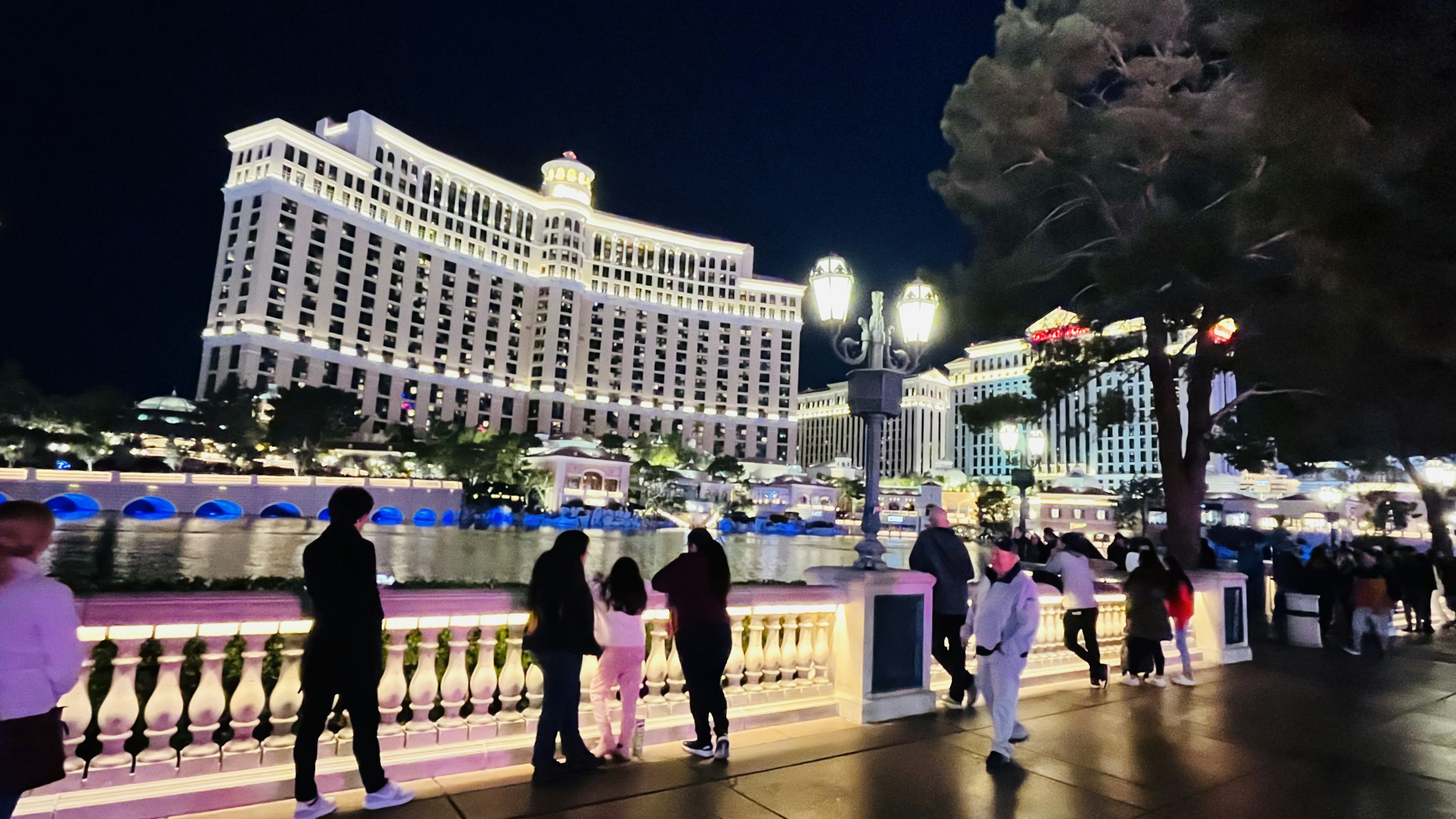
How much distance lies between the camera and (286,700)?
12.6 ft

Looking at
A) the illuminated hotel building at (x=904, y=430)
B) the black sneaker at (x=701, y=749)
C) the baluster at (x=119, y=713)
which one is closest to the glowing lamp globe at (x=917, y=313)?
the black sneaker at (x=701, y=749)

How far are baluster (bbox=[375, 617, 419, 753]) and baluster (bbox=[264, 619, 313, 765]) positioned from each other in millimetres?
397

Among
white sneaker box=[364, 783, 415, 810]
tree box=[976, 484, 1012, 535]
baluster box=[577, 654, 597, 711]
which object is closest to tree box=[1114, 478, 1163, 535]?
tree box=[976, 484, 1012, 535]

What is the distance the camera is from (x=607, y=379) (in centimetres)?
10119

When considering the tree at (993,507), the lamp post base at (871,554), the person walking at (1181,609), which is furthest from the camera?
the tree at (993,507)

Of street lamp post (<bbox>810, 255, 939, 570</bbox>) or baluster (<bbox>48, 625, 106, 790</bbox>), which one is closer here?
baluster (<bbox>48, 625, 106, 790</bbox>)

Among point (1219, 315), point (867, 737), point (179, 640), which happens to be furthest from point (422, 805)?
point (1219, 315)

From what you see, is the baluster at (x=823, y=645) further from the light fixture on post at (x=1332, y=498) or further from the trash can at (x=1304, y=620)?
the light fixture on post at (x=1332, y=498)

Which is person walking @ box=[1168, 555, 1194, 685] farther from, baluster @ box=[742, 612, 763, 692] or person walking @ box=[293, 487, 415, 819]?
person walking @ box=[293, 487, 415, 819]

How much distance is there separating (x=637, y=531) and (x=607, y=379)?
56270 mm

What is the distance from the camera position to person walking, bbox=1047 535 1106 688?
23.7ft

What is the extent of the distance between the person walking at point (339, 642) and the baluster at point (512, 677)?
93 centimetres

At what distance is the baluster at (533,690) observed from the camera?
452cm

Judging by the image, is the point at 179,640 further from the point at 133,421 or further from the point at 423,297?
the point at 423,297
